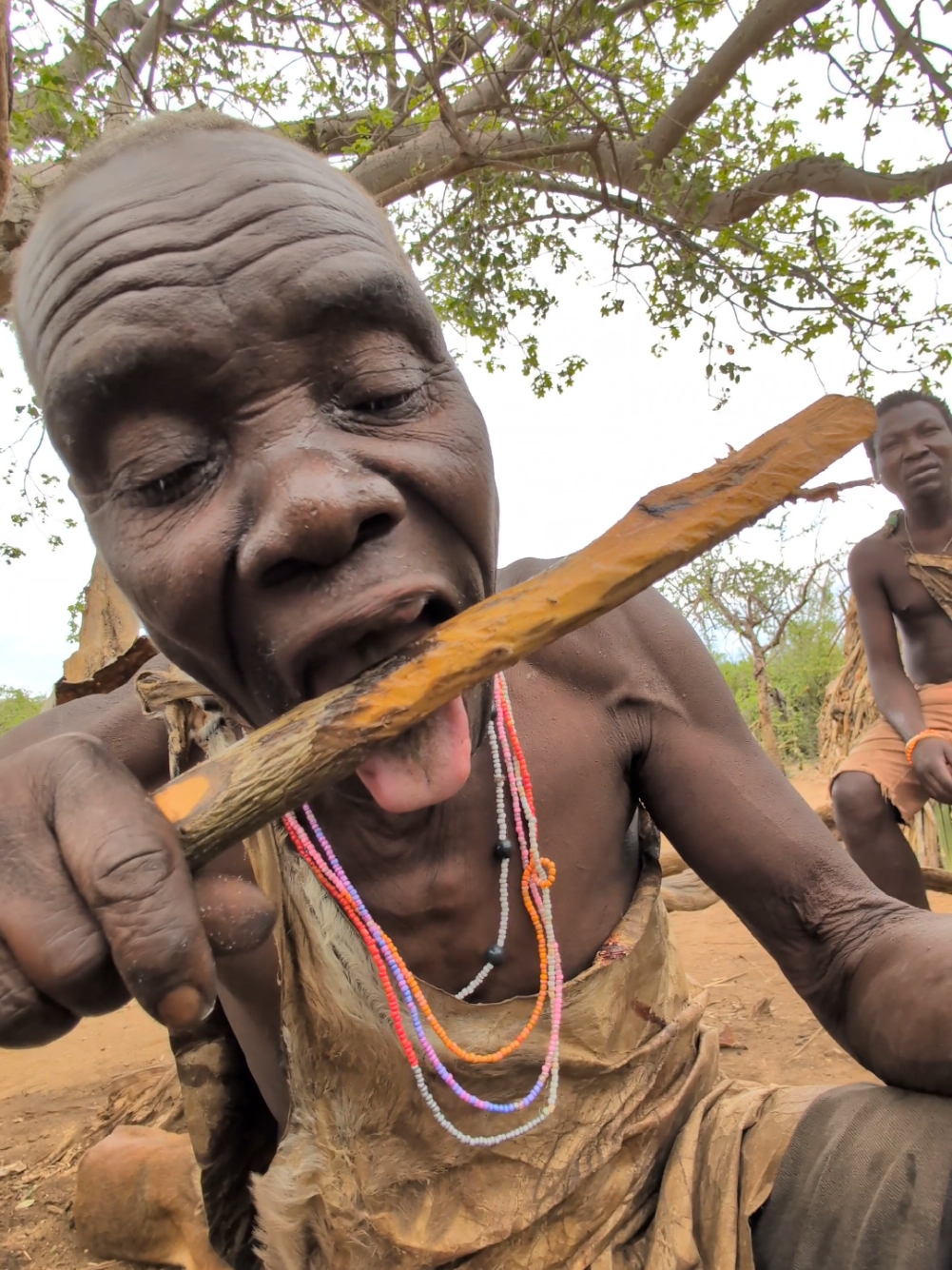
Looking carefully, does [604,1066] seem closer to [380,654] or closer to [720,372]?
[380,654]

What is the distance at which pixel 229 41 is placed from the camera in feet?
15.2

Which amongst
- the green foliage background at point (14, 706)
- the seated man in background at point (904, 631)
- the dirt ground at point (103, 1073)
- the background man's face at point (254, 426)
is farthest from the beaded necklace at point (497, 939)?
the green foliage background at point (14, 706)

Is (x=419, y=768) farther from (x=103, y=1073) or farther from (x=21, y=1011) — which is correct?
(x=103, y=1073)

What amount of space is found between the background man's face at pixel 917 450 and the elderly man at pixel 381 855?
2.79 metres

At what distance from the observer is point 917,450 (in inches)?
152

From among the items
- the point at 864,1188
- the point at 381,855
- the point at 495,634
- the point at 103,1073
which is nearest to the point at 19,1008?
the point at 495,634

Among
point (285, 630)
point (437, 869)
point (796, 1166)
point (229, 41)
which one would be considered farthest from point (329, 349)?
point (229, 41)

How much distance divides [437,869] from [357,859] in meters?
0.13

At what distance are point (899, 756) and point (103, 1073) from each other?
362 cm

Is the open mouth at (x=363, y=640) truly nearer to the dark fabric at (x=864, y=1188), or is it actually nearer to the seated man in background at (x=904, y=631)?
the dark fabric at (x=864, y=1188)

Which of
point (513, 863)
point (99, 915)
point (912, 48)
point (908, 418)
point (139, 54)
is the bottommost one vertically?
point (513, 863)

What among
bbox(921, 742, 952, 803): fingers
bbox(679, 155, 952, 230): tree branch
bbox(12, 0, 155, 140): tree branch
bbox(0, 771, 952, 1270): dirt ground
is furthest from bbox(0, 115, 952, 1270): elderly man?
bbox(679, 155, 952, 230): tree branch

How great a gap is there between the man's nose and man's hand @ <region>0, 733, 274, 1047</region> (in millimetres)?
306

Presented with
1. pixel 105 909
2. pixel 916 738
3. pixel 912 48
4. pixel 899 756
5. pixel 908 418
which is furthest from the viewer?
pixel 912 48
